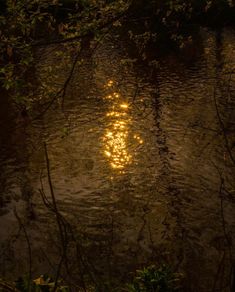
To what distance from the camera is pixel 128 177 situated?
13.5m

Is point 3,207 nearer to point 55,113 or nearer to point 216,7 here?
point 55,113

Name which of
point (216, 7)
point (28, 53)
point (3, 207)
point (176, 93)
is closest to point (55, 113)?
point (176, 93)

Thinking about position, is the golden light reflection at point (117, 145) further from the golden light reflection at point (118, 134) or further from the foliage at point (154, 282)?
the foliage at point (154, 282)

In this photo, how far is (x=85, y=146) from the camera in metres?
15.7

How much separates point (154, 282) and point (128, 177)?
5.69 metres

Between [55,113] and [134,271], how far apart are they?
10943mm

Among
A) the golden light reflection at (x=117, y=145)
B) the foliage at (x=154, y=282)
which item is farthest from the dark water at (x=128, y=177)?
the foliage at (x=154, y=282)

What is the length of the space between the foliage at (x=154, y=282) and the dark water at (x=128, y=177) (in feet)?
3.19

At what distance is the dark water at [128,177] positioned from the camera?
1001 centimetres

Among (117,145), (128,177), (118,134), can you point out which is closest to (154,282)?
(128,177)

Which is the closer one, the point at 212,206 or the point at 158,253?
the point at 158,253

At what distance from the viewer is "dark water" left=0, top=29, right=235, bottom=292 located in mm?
10008

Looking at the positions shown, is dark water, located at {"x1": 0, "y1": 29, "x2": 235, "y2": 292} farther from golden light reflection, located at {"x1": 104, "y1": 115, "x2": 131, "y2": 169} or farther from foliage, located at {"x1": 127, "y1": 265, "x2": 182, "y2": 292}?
foliage, located at {"x1": 127, "y1": 265, "x2": 182, "y2": 292}

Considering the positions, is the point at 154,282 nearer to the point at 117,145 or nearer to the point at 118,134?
the point at 117,145
